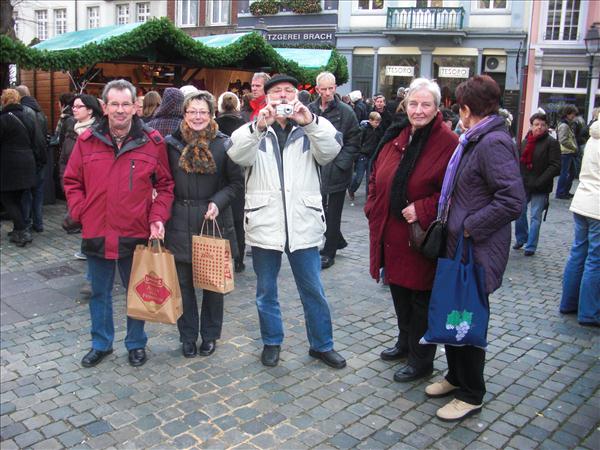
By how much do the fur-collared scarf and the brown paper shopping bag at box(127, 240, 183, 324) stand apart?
0.57 m

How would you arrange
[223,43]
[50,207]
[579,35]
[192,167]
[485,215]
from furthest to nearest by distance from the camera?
[579,35]
[223,43]
[50,207]
[192,167]
[485,215]

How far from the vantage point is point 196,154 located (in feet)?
13.9

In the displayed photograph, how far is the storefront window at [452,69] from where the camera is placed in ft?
82.8

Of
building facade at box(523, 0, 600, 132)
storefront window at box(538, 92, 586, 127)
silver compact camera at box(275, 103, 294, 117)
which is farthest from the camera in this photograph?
storefront window at box(538, 92, 586, 127)

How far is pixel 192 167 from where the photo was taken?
4262mm

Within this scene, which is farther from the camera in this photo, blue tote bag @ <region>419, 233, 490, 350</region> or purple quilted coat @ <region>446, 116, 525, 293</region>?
A: blue tote bag @ <region>419, 233, 490, 350</region>

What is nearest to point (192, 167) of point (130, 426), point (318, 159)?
point (318, 159)

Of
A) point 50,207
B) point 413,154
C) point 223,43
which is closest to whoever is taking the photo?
point 413,154

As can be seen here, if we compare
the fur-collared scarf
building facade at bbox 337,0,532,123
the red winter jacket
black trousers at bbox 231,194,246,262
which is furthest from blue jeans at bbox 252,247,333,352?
building facade at bbox 337,0,532,123

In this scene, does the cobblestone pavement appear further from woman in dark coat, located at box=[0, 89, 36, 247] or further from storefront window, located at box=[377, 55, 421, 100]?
storefront window, located at box=[377, 55, 421, 100]

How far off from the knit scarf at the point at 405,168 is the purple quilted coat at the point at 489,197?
1.19ft

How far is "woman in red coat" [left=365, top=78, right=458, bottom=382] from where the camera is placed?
3.89m

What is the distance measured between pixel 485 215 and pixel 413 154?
0.71 m

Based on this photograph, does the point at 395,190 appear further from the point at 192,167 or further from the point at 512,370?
the point at 512,370
